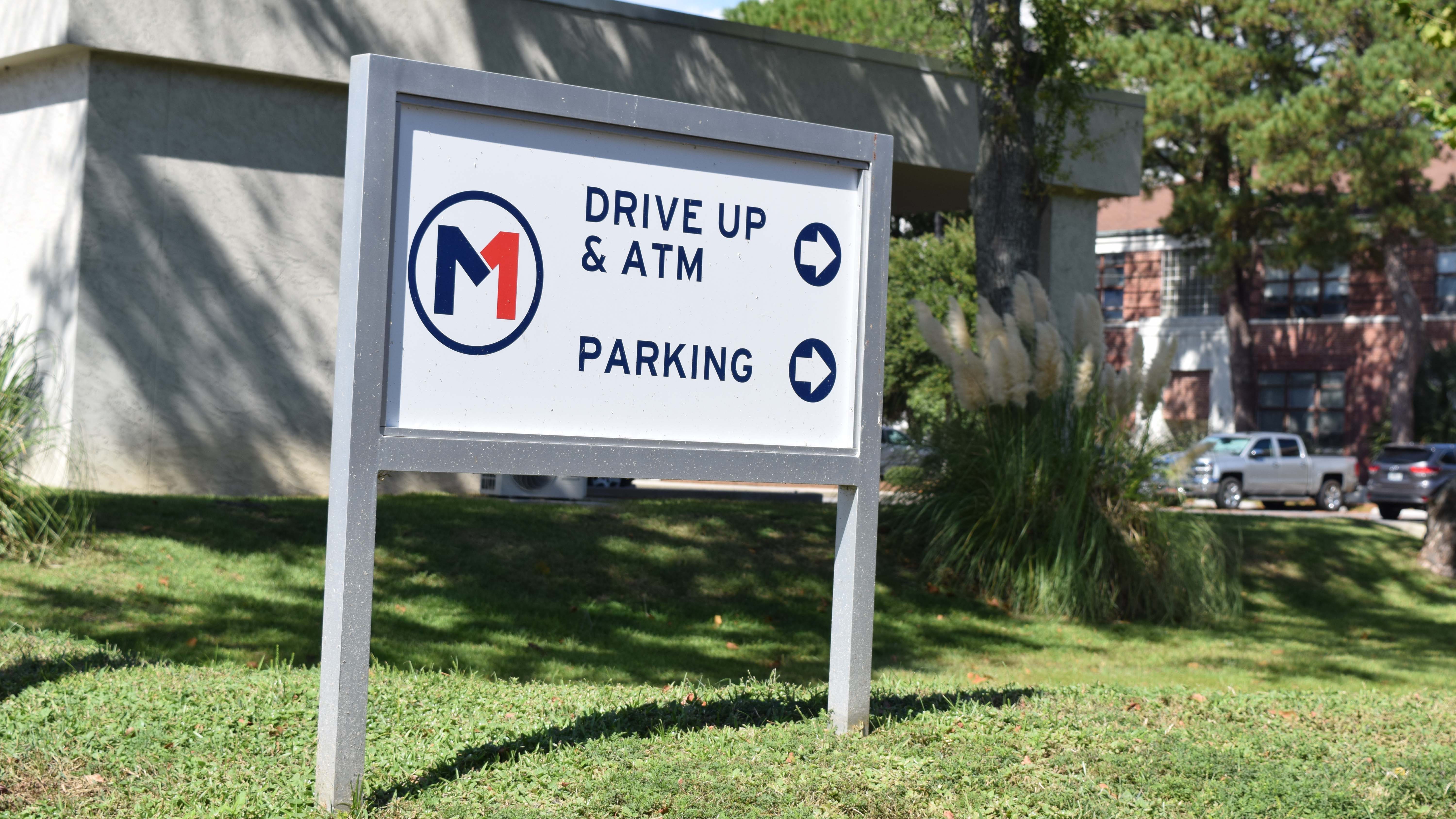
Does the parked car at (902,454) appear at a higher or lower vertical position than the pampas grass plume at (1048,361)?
lower

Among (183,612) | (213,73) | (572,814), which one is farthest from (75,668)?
(213,73)

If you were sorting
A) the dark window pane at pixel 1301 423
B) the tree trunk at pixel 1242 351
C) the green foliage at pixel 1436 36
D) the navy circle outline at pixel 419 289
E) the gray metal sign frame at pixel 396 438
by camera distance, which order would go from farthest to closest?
the dark window pane at pixel 1301 423
the tree trunk at pixel 1242 351
the green foliage at pixel 1436 36
the navy circle outline at pixel 419 289
the gray metal sign frame at pixel 396 438

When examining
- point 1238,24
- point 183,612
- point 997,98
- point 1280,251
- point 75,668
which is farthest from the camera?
point 1280,251

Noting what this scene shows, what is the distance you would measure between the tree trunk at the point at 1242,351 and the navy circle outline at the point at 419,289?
114ft

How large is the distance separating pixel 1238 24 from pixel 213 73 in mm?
24448

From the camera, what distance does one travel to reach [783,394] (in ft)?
15.2

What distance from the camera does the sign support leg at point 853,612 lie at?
15.4 feet

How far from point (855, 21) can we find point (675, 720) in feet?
103

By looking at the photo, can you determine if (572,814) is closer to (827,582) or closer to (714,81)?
(827,582)

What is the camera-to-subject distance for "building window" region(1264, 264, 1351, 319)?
1570 inches

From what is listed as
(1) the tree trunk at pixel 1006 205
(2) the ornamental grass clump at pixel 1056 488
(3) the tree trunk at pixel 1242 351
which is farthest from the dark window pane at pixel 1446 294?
(2) the ornamental grass clump at pixel 1056 488

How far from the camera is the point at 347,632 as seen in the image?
151 inches

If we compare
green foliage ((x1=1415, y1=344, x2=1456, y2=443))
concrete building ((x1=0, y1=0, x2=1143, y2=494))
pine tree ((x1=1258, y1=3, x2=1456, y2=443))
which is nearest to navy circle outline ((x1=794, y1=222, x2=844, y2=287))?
concrete building ((x1=0, y1=0, x2=1143, y2=494))

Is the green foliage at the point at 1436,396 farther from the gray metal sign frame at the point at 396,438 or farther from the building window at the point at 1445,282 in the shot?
the gray metal sign frame at the point at 396,438
